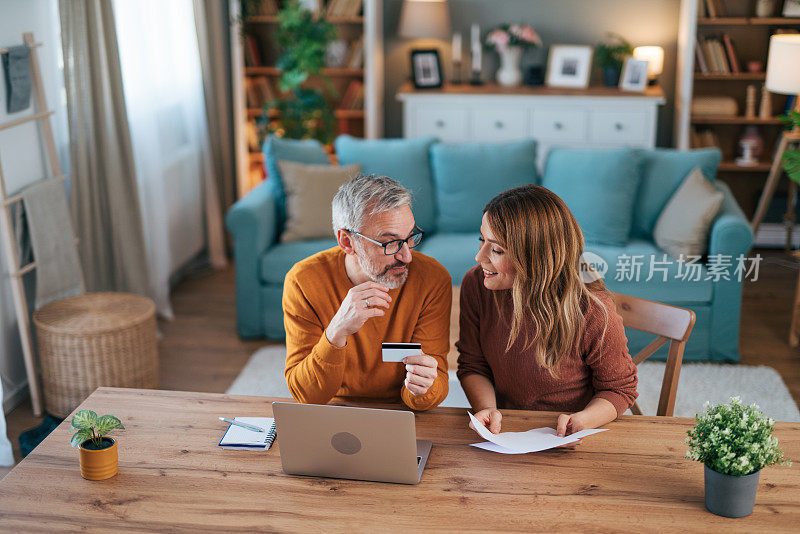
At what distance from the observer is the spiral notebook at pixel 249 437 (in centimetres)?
180

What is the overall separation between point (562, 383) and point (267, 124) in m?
3.73

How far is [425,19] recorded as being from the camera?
214 inches

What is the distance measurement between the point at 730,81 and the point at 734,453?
15.2ft

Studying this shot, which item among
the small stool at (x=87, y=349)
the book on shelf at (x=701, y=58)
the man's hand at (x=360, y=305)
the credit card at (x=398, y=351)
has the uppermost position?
the book on shelf at (x=701, y=58)

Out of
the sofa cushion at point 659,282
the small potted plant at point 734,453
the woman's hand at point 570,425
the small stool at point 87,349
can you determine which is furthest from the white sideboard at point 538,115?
the small potted plant at point 734,453

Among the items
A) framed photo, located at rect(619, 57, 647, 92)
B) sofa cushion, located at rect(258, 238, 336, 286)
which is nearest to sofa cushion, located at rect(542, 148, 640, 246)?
sofa cushion, located at rect(258, 238, 336, 286)

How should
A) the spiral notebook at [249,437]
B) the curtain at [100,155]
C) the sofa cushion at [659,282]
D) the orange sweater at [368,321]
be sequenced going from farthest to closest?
1. the sofa cushion at [659,282]
2. the curtain at [100,155]
3. the orange sweater at [368,321]
4. the spiral notebook at [249,437]

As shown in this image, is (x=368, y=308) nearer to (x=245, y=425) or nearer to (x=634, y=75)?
(x=245, y=425)

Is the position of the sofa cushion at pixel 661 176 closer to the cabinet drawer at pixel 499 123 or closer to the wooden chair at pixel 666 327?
the cabinet drawer at pixel 499 123

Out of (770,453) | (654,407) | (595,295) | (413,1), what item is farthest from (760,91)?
(770,453)

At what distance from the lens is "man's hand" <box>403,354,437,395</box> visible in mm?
1825

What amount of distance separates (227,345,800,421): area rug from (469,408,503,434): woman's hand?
166 cm

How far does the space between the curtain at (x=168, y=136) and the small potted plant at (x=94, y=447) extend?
2.72 m

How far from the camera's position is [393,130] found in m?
6.10
